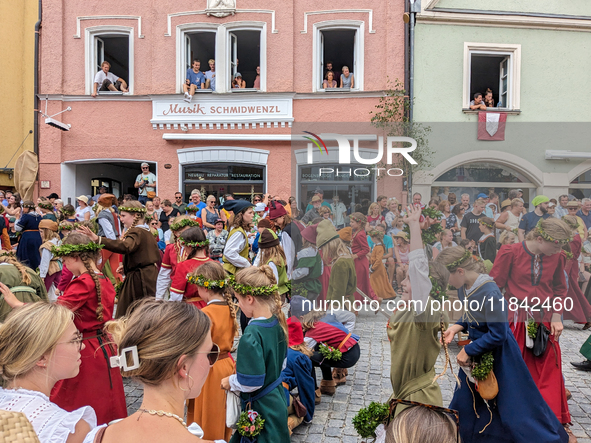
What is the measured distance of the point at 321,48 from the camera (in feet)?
46.0

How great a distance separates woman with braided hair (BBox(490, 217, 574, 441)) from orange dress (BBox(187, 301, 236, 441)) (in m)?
2.32

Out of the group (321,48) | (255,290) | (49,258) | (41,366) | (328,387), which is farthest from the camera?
(321,48)

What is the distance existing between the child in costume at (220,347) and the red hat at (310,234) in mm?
1103

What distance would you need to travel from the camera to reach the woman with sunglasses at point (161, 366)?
1533 mm

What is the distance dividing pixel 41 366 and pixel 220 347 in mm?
1636

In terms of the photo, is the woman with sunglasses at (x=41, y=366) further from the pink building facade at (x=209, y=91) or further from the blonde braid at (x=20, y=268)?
the pink building facade at (x=209, y=91)

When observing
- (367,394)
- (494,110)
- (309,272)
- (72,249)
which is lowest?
(367,394)

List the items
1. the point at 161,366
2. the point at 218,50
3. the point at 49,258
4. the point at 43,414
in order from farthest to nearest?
the point at 218,50, the point at 49,258, the point at 43,414, the point at 161,366

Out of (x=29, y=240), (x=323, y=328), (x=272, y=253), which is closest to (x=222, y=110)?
(x=29, y=240)

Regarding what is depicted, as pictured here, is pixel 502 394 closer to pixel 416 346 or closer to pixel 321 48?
pixel 416 346

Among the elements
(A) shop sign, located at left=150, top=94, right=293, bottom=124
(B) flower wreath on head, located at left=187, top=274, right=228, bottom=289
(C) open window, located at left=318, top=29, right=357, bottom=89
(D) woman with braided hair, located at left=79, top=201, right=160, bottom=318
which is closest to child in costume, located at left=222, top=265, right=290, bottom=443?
(B) flower wreath on head, located at left=187, top=274, right=228, bottom=289

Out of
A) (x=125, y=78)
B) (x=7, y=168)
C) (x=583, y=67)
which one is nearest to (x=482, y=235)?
(x=583, y=67)

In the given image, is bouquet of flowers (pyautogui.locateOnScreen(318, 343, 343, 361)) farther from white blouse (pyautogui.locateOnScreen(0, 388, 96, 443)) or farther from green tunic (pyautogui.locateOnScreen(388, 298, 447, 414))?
white blouse (pyautogui.locateOnScreen(0, 388, 96, 443))

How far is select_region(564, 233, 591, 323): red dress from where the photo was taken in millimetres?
4082
